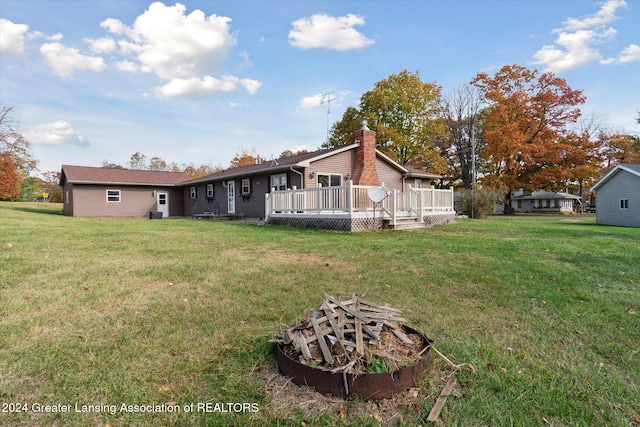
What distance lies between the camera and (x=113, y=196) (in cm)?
2253

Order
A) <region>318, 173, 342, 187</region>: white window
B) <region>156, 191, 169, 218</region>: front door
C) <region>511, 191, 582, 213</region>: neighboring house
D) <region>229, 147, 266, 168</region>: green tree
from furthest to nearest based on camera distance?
<region>511, 191, 582, 213</region>: neighboring house
<region>229, 147, 266, 168</region>: green tree
<region>156, 191, 169, 218</region>: front door
<region>318, 173, 342, 187</region>: white window

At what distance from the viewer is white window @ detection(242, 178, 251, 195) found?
17.9m

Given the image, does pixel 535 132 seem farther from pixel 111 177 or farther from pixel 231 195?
pixel 111 177

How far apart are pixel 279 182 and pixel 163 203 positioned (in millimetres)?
12886

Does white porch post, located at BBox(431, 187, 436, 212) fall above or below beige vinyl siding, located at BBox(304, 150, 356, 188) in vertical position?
below

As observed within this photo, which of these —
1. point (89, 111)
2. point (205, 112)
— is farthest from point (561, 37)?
point (89, 111)

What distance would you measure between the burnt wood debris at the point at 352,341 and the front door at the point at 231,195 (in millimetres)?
17188

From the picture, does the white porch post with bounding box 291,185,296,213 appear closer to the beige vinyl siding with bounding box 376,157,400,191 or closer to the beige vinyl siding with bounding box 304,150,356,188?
the beige vinyl siding with bounding box 304,150,356,188

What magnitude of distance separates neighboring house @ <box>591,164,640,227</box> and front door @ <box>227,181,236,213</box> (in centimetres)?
2157

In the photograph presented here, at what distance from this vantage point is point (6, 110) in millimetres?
27219

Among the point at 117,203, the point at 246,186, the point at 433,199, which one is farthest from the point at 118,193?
the point at 433,199

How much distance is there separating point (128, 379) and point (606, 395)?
3.17m

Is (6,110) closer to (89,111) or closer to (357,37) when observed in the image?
(89,111)

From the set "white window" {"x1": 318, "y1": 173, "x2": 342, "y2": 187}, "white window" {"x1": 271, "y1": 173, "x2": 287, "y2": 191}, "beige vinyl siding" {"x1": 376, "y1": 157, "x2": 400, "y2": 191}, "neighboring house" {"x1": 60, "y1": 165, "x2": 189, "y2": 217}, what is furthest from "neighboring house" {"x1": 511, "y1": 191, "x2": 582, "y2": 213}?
"neighboring house" {"x1": 60, "y1": 165, "x2": 189, "y2": 217}
